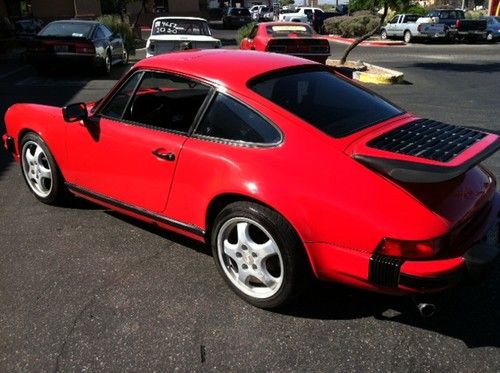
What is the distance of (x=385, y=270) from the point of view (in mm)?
2561

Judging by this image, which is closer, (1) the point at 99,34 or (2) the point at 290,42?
(2) the point at 290,42

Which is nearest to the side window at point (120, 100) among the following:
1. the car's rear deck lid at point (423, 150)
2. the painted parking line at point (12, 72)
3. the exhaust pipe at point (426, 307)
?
the car's rear deck lid at point (423, 150)

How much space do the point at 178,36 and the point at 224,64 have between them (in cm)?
847

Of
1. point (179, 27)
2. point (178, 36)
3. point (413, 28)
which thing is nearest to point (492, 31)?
point (413, 28)

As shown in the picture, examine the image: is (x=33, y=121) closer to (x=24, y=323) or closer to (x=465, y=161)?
(x=24, y=323)

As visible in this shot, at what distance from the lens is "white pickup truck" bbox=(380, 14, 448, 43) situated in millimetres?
25969

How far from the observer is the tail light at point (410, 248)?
2.51 metres

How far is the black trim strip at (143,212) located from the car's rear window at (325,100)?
3.29ft

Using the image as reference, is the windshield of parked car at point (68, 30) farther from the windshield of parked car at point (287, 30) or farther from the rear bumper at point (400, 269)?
the rear bumper at point (400, 269)

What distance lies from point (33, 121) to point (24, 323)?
2151 millimetres

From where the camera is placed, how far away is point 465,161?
265 centimetres

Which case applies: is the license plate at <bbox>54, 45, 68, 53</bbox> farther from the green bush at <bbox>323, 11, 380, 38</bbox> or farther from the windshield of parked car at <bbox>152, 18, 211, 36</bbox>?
the green bush at <bbox>323, 11, 380, 38</bbox>

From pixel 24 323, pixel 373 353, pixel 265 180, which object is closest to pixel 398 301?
pixel 373 353

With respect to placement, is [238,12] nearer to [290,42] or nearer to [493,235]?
[290,42]
